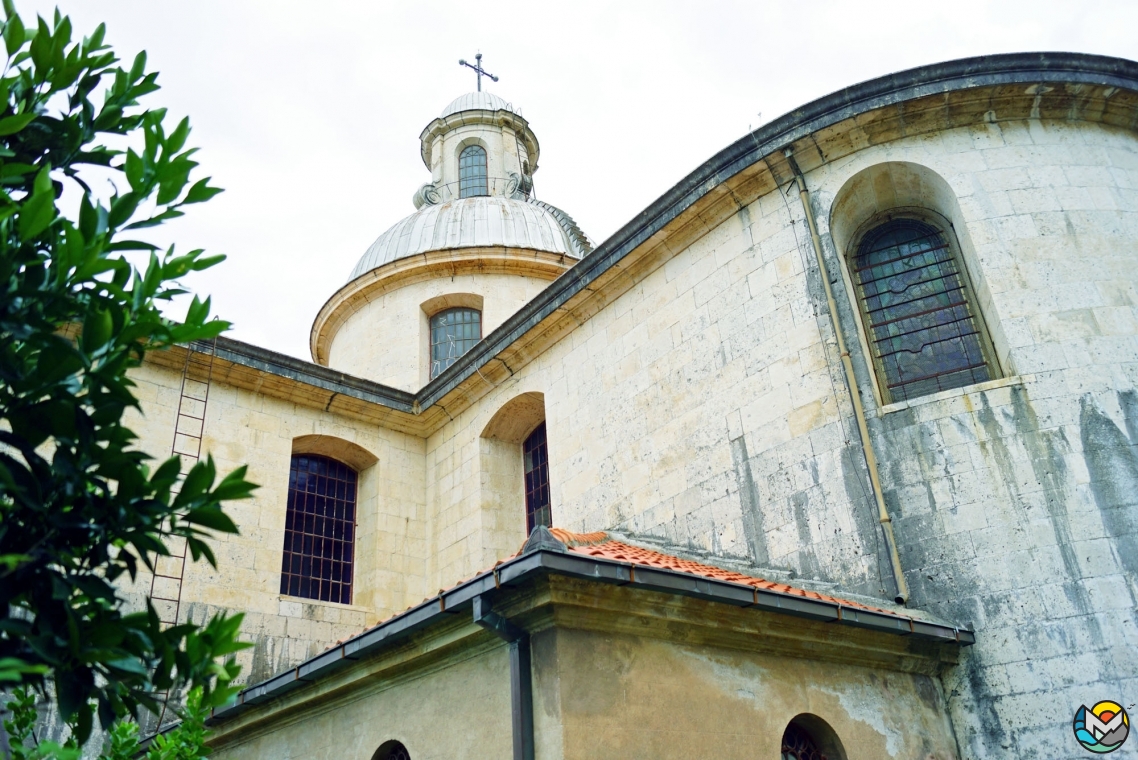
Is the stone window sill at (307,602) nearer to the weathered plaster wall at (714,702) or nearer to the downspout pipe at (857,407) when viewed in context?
the weathered plaster wall at (714,702)

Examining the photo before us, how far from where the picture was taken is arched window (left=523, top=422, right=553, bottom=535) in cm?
1263

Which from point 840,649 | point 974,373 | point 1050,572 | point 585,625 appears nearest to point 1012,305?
point 974,373

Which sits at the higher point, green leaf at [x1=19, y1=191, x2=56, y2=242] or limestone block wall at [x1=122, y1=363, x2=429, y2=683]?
limestone block wall at [x1=122, y1=363, x2=429, y2=683]

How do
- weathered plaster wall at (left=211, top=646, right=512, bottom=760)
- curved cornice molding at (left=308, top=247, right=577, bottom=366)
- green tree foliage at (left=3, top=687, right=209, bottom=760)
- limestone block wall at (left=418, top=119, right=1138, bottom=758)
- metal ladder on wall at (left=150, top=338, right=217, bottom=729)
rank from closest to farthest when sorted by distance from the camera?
1. green tree foliage at (left=3, top=687, right=209, bottom=760)
2. weathered plaster wall at (left=211, top=646, right=512, bottom=760)
3. limestone block wall at (left=418, top=119, right=1138, bottom=758)
4. metal ladder on wall at (left=150, top=338, right=217, bottom=729)
5. curved cornice molding at (left=308, top=247, right=577, bottom=366)

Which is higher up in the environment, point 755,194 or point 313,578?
point 755,194

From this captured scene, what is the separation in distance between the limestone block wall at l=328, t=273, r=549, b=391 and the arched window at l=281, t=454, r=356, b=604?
11.4 ft

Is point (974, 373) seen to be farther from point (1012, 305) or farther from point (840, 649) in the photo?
point (840, 649)

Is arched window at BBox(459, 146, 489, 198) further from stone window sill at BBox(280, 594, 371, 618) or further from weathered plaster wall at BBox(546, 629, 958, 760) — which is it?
weathered plaster wall at BBox(546, 629, 958, 760)

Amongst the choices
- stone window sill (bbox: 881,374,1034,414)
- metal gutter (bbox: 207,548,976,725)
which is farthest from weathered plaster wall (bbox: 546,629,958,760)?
stone window sill (bbox: 881,374,1034,414)

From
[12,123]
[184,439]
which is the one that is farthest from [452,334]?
[12,123]

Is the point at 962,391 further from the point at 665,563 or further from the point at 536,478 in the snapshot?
the point at 536,478

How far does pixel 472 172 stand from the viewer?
23062 millimetres

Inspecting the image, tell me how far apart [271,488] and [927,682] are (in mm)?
8677

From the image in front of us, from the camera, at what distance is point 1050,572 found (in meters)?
7.15
